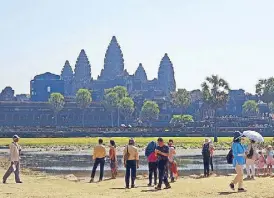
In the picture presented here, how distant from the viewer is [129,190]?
23328 millimetres

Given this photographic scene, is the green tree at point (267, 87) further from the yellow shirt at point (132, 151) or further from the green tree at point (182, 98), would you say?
the yellow shirt at point (132, 151)

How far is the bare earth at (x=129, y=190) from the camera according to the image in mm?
21062

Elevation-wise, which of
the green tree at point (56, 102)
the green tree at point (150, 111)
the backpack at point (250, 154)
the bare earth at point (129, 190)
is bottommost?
the bare earth at point (129, 190)

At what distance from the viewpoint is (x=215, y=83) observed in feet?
367

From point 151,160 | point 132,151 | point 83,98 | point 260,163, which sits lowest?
point 260,163

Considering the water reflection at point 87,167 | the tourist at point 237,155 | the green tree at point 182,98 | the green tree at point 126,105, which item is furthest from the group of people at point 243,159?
the green tree at point 126,105

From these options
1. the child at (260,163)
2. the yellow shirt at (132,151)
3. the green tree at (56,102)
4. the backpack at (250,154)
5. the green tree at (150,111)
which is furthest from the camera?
the green tree at (56,102)

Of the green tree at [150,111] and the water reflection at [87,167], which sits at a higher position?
the green tree at [150,111]

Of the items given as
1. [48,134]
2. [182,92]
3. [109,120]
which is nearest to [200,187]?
[48,134]

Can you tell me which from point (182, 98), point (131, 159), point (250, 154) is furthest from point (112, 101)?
point (250, 154)

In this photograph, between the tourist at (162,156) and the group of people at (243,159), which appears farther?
the tourist at (162,156)

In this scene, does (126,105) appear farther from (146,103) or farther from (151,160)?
(151,160)

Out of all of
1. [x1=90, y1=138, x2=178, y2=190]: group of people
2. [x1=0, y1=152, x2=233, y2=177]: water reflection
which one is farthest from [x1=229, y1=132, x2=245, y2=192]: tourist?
[x1=0, y1=152, x2=233, y2=177]: water reflection

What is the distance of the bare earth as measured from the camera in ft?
69.1
